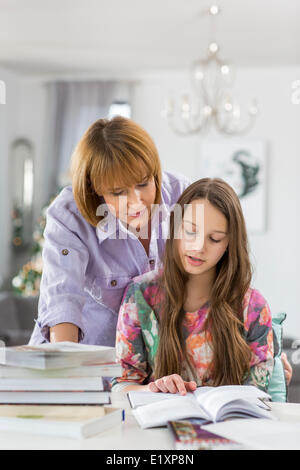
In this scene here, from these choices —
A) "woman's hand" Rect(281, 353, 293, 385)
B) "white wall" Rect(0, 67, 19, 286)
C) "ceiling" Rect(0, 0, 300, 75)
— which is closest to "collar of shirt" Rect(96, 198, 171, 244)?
"woman's hand" Rect(281, 353, 293, 385)

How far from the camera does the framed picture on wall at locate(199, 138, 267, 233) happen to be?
6.12 metres

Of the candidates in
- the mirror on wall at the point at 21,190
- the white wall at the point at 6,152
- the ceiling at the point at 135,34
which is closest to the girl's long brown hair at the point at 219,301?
the ceiling at the point at 135,34

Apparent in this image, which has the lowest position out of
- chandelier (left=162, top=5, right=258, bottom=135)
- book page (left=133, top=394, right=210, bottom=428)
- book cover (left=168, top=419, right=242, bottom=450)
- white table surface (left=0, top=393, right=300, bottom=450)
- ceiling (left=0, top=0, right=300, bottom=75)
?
white table surface (left=0, top=393, right=300, bottom=450)

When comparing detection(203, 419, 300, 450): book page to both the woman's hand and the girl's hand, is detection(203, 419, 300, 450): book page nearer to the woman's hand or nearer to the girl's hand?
the girl's hand

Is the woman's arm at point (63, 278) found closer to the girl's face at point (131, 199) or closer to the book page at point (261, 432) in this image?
the girl's face at point (131, 199)

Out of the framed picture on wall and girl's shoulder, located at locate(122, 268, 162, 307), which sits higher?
the framed picture on wall

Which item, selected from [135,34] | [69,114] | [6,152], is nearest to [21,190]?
[6,152]

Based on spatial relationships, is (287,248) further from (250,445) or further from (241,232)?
(250,445)

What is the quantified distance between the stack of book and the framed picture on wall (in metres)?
5.09

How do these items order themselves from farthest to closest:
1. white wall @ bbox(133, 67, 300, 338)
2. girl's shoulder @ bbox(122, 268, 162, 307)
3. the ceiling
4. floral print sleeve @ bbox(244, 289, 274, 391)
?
white wall @ bbox(133, 67, 300, 338) < the ceiling < girl's shoulder @ bbox(122, 268, 162, 307) < floral print sleeve @ bbox(244, 289, 274, 391)

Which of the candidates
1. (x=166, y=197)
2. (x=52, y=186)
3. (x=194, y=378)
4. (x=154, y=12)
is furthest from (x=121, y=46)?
(x=194, y=378)

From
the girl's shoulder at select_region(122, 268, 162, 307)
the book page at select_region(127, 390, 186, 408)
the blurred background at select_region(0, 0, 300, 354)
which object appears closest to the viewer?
the book page at select_region(127, 390, 186, 408)

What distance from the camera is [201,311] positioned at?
5.26ft

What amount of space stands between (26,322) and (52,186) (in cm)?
198
